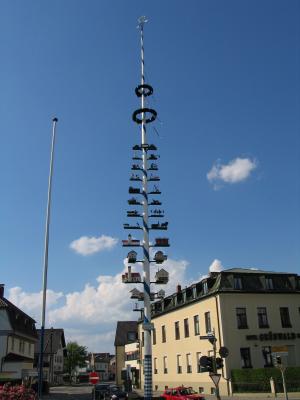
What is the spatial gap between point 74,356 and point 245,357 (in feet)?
231

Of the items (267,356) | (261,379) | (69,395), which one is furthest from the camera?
(69,395)

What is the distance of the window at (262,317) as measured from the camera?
3919cm

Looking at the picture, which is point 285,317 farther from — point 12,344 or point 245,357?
point 12,344

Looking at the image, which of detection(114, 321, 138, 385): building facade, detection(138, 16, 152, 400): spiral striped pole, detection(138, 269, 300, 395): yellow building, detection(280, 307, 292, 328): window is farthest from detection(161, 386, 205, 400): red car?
detection(114, 321, 138, 385): building facade

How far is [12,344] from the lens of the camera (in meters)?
49.8

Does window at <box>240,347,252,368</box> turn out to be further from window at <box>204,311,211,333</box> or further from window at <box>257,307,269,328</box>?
window at <box>204,311,211,333</box>

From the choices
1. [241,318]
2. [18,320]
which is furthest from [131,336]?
[241,318]

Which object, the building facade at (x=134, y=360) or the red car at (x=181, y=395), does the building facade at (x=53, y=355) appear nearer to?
the building facade at (x=134, y=360)

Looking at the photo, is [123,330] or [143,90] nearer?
[143,90]

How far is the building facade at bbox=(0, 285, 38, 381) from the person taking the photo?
45.8 metres

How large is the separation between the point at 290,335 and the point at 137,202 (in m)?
20.1

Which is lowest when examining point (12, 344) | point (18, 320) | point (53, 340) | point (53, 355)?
point (12, 344)

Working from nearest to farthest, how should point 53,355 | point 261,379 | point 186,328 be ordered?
point 261,379 < point 186,328 < point 53,355

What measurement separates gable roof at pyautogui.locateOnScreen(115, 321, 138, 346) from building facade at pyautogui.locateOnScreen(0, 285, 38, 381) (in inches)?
1169
